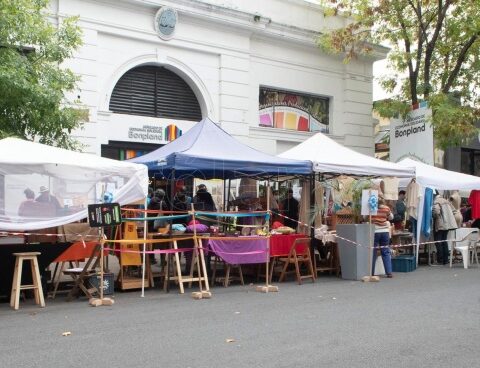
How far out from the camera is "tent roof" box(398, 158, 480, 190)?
14188 millimetres

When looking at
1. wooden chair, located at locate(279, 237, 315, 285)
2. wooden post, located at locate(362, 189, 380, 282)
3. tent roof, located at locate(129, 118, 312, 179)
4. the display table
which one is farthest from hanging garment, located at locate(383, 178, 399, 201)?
the display table

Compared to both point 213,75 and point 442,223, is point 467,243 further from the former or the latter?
point 213,75

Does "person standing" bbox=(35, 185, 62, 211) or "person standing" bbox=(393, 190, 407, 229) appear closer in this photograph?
"person standing" bbox=(35, 185, 62, 211)

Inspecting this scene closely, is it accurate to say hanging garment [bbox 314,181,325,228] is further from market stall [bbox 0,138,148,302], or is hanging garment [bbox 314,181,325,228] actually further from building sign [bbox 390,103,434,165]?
building sign [bbox 390,103,434,165]

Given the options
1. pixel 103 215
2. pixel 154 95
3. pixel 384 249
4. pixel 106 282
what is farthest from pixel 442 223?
pixel 103 215

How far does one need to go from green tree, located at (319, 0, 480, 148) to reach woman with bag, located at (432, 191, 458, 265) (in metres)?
3.89

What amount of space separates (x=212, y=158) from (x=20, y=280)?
3664 mm

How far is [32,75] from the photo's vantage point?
10766mm

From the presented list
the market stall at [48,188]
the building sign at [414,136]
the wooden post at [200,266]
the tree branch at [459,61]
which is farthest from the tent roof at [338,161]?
the tree branch at [459,61]

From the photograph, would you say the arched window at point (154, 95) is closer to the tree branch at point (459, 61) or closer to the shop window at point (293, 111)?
the shop window at point (293, 111)

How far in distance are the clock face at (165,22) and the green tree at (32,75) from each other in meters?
5.14

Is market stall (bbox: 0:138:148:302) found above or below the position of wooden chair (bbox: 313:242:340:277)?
above

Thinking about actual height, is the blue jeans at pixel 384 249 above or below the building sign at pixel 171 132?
below

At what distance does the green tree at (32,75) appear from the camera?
10.2m
